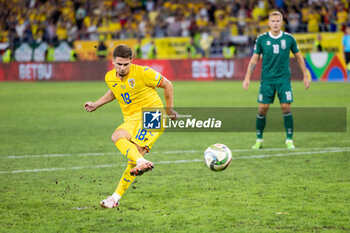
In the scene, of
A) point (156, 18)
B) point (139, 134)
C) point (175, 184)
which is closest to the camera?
point (139, 134)

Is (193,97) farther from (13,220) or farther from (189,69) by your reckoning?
(13,220)

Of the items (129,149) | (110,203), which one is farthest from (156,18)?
(110,203)

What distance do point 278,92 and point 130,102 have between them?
4043 mm

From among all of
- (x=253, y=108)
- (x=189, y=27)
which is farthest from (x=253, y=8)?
(x=253, y=108)

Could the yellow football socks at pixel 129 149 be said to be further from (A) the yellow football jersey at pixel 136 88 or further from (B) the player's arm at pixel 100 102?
(B) the player's arm at pixel 100 102

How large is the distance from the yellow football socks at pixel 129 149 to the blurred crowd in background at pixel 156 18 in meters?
22.0

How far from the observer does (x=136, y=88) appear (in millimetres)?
5902

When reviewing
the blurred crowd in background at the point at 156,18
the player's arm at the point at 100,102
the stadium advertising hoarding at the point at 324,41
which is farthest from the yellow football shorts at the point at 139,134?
the blurred crowd in background at the point at 156,18

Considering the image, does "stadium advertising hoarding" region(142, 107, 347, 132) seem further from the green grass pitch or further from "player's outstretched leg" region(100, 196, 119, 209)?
"player's outstretched leg" region(100, 196, 119, 209)

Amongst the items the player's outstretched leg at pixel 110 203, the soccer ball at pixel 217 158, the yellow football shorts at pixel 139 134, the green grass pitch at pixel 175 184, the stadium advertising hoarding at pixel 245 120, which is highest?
the yellow football shorts at pixel 139 134

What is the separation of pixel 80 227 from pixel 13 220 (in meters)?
0.71

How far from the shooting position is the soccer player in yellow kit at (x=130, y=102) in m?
5.60

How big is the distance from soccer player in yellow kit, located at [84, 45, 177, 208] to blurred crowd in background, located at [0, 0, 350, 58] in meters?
21.5

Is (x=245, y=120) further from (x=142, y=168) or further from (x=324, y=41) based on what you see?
(x=324, y=41)
